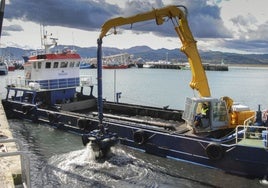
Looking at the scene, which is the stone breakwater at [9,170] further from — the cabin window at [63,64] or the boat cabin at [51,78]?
the cabin window at [63,64]

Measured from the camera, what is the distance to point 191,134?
13422 mm

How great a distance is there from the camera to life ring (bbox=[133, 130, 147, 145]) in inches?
566

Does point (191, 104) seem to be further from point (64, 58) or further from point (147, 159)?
point (64, 58)

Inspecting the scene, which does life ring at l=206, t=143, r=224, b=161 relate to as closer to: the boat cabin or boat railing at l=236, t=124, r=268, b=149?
boat railing at l=236, t=124, r=268, b=149

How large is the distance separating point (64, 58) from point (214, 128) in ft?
41.8

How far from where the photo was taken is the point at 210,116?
13.2 m

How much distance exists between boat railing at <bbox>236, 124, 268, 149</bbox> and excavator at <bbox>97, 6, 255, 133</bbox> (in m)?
0.72

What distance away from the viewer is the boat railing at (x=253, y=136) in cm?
1120

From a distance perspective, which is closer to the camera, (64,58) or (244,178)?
(244,178)

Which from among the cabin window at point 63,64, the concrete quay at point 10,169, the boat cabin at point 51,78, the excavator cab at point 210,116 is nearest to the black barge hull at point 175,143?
the excavator cab at point 210,116

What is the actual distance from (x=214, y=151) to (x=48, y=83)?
13.5 meters

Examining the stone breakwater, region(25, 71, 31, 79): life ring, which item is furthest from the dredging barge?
→ region(25, 71, 31, 79): life ring

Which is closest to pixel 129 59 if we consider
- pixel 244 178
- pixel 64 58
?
pixel 64 58

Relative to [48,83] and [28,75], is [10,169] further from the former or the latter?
[28,75]
